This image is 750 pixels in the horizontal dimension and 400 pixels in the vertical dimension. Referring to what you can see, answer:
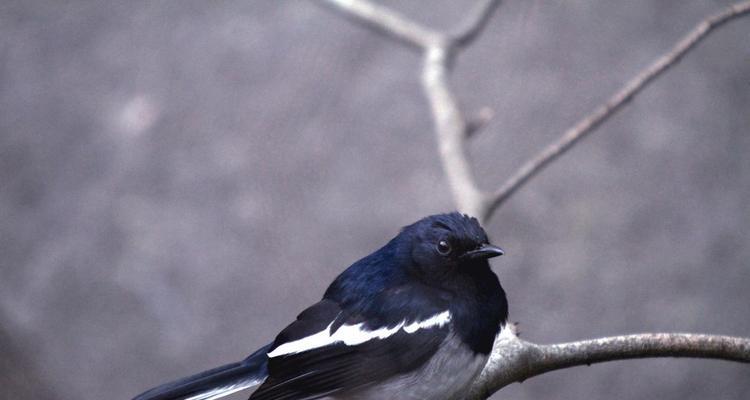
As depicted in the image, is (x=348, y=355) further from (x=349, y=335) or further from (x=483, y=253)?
(x=483, y=253)

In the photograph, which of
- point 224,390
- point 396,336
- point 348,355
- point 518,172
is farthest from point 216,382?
point 518,172

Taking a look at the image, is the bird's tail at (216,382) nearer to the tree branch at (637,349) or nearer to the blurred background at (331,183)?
the tree branch at (637,349)

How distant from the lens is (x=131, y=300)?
6.06 m

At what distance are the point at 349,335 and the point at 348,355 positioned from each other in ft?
0.18

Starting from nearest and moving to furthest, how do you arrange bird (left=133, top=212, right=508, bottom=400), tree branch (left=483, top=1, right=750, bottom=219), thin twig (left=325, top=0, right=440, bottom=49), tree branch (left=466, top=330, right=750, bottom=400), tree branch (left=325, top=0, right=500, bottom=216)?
tree branch (left=466, top=330, right=750, bottom=400), bird (left=133, top=212, right=508, bottom=400), tree branch (left=483, top=1, right=750, bottom=219), tree branch (left=325, top=0, right=500, bottom=216), thin twig (left=325, top=0, right=440, bottom=49)

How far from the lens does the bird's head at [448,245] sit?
8.01ft

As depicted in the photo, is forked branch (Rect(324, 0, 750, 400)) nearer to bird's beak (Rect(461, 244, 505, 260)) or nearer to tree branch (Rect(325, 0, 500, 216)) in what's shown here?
tree branch (Rect(325, 0, 500, 216))

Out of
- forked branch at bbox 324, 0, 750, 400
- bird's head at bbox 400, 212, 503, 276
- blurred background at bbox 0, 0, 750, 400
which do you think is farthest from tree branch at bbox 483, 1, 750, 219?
blurred background at bbox 0, 0, 750, 400

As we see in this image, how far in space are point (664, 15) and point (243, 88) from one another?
2.90 m

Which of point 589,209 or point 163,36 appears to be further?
point 163,36

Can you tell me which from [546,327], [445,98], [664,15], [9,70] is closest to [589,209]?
[546,327]

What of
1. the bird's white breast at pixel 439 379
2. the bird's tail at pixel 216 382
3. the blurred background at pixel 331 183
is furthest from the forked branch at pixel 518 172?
the blurred background at pixel 331 183

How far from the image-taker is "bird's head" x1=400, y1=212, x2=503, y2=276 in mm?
2441

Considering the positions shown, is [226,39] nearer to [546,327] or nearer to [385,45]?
[385,45]
